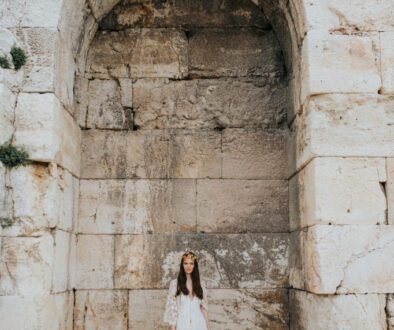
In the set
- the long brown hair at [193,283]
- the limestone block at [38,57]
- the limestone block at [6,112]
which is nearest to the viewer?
the limestone block at [6,112]

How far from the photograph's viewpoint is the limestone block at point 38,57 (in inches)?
228

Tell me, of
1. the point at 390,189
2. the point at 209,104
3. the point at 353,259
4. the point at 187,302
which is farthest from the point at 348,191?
the point at 209,104

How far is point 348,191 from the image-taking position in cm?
552

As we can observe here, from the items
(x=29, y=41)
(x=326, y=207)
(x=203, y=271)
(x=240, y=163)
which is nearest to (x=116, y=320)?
(x=203, y=271)

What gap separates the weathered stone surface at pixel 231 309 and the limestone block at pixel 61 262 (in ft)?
2.87

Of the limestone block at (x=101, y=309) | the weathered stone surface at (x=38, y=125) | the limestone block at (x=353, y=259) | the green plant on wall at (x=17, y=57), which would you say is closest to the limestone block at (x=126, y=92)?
the weathered stone surface at (x=38, y=125)

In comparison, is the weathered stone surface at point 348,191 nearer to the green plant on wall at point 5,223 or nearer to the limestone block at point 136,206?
the limestone block at point 136,206

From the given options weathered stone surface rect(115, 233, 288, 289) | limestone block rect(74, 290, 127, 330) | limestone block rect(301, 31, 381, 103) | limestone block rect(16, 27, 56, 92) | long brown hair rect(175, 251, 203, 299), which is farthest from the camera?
weathered stone surface rect(115, 233, 288, 289)

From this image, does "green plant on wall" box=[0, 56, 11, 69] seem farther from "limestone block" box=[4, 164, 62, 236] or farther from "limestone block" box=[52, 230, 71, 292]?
"limestone block" box=[52, 230, 71, 292]

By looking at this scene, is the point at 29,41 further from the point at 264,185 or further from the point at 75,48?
the point at 264,185

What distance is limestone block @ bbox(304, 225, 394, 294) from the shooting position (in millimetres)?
5367

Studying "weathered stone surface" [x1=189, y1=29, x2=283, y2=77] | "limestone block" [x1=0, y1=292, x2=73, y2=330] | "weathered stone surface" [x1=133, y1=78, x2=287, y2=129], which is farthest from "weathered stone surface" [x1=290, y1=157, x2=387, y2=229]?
"limestone block" [x1=0, y1=292, x2=73, y2=330]

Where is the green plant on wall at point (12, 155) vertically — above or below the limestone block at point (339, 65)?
below

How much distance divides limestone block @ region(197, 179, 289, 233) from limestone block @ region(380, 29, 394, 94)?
1.88 meters
